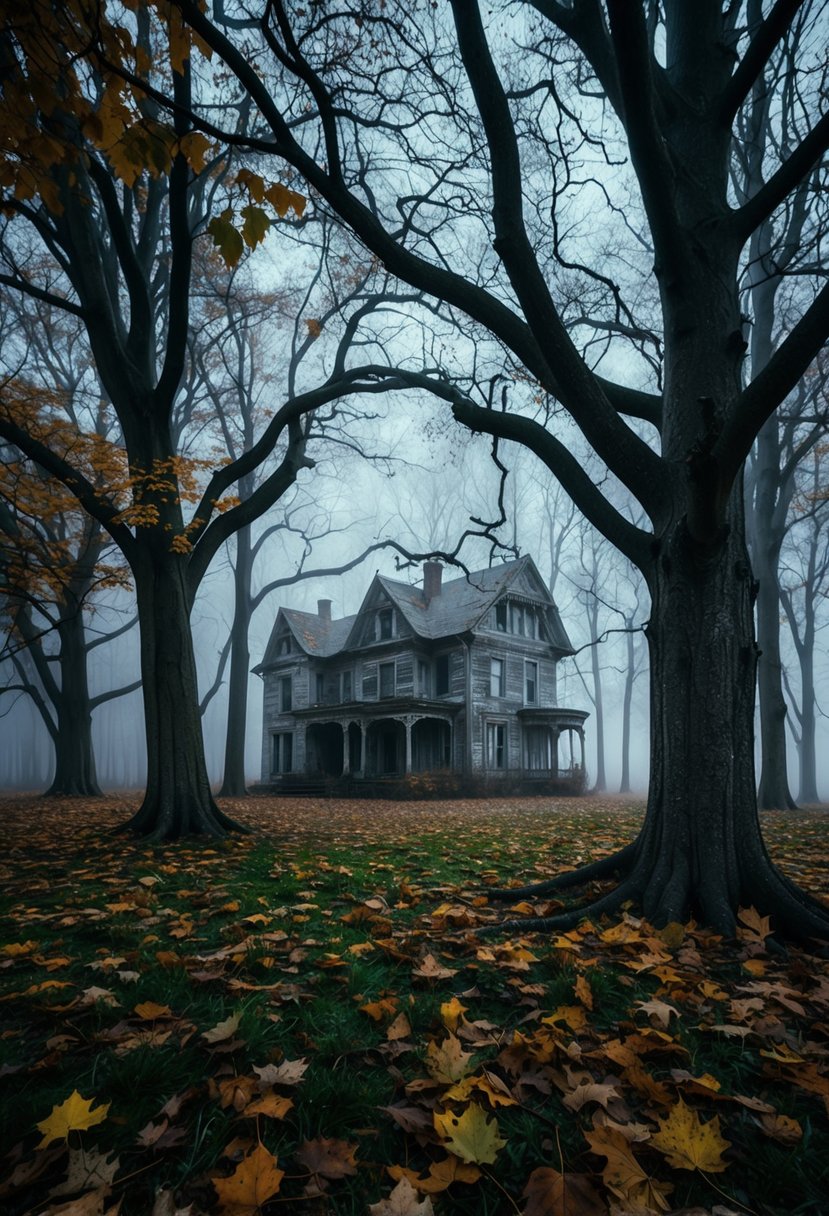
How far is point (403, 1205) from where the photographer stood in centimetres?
154

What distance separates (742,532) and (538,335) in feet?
6.65

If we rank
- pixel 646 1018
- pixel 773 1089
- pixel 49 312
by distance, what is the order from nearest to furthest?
Answer: pixel 773 1089, pixel 646 1018, pixel 49 312

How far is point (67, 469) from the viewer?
28.4 ft

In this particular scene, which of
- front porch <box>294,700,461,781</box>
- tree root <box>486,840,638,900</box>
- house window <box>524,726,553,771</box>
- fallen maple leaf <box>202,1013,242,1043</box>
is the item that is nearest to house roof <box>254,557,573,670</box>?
front porch <box>294,700,461,781</box>

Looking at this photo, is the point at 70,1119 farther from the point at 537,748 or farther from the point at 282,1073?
the point at 537,748

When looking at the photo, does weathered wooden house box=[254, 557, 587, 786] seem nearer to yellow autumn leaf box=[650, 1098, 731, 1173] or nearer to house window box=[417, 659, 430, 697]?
house window box=[417, 659, 430, 697]

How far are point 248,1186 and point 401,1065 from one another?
807 mm

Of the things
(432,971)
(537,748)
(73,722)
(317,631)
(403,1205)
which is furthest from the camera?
(317,631)

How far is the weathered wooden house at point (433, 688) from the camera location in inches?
985

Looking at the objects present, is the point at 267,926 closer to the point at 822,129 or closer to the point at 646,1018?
the point at 646,1018

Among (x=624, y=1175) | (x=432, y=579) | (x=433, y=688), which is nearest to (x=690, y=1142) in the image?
(x=624, y=1175)

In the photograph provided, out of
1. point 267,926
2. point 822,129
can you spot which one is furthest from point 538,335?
point 267,926

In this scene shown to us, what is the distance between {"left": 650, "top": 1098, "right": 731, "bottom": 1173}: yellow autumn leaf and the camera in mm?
1688

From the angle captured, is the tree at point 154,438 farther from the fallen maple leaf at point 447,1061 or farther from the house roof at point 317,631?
the house roof at point 317,631
